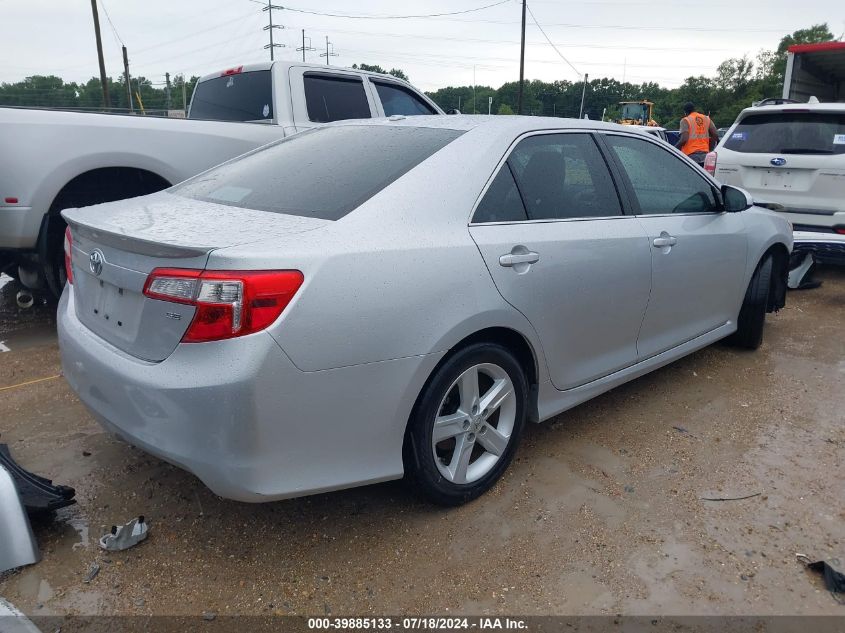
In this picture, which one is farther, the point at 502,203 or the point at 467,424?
the point at 502,203

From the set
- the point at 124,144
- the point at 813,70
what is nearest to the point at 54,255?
the point at 124,144

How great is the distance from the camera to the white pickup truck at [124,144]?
169 inches


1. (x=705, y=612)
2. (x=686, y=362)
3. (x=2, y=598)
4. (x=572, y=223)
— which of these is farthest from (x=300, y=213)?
(x=686, y=362)

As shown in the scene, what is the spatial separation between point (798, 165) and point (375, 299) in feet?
18.3

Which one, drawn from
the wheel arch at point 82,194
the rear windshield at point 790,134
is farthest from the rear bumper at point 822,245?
the wheel arch at point 82,194

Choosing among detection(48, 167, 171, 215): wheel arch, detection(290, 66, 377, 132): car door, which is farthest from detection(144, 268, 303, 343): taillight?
detection(290, 66, 377, 132): car door

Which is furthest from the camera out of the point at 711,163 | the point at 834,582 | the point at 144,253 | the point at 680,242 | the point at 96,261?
the point at 711,163

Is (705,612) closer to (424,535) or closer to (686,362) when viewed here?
(424,535)

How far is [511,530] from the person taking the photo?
2.64 metres

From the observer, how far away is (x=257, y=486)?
6.94 ft

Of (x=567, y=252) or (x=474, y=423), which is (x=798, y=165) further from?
(x=474, y=423)

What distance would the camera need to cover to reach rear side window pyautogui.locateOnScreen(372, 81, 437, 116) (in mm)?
6492

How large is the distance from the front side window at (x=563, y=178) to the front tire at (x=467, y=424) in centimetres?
73

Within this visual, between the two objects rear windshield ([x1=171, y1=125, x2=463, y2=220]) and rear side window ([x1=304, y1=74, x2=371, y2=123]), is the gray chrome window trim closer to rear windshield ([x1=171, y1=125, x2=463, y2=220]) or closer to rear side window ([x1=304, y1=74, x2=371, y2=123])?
rear windshield ([x1=171, y1=125, x2=463, y2=220])
